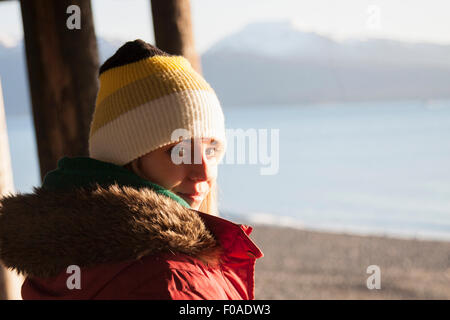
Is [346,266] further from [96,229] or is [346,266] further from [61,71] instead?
[96,229]

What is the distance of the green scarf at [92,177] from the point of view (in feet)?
4.30

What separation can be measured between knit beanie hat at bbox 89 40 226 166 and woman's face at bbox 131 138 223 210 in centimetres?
3

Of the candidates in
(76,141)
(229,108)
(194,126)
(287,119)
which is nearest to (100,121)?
(194,126)

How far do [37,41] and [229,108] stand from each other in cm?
6785

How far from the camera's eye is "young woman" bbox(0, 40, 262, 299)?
1.16 metres

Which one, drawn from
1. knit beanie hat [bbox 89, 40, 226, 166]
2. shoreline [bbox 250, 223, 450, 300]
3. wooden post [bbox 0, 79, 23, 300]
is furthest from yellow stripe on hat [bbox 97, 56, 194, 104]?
shoreline [bbox 250, 223, 450, 300]

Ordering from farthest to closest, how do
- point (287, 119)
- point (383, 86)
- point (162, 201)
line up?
point (383, 86), point (287, 119), point (162, 201)

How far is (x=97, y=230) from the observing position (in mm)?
1180

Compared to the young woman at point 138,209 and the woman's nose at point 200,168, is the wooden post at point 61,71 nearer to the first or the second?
the young woman at point 138,209

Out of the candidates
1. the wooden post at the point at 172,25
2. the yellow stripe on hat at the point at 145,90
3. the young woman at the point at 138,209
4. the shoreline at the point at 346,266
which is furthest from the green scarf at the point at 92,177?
the shoreline at the point at 346,266

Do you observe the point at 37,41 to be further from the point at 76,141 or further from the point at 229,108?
the point at 229,108

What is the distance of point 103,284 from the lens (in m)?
1.14

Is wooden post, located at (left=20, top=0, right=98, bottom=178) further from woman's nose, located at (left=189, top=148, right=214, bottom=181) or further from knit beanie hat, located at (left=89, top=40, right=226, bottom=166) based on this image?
woman's nose, located at (left=189, top=148, right=214, bottom=181)
